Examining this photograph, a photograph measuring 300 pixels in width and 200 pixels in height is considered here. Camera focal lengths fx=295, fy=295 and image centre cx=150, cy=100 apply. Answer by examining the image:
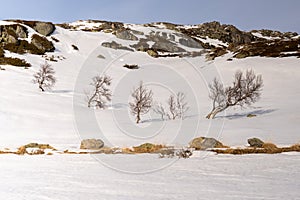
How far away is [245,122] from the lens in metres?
28.7

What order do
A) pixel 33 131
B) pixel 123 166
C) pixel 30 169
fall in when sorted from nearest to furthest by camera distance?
pixel 30 169
pixel 123 166
pixel 33 131

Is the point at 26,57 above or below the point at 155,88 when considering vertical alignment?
above

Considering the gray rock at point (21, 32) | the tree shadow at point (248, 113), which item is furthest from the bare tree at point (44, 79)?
the gray rock at point (21, 32)

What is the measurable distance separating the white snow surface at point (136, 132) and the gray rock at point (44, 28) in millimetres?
4547

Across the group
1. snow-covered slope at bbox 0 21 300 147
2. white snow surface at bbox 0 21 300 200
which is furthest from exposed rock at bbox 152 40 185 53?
snow-covered slope at bbox 0 21 300 147

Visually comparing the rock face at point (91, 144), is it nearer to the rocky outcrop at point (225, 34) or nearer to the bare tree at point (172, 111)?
the bare tree at point (172, 111)

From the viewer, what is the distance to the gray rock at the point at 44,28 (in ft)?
261

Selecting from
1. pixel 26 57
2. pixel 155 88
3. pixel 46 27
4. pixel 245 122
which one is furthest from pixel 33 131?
pixel 46 27

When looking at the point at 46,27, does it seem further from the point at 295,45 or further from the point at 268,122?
the point at 268,122

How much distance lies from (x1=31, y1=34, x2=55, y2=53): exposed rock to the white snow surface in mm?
2348

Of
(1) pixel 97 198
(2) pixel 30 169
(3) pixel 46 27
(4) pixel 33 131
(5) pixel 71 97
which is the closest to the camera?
(1) pixel 97 198

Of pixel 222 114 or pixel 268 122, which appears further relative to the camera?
pixel 222 114

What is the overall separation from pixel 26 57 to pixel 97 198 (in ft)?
198

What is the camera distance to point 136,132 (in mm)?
26250
